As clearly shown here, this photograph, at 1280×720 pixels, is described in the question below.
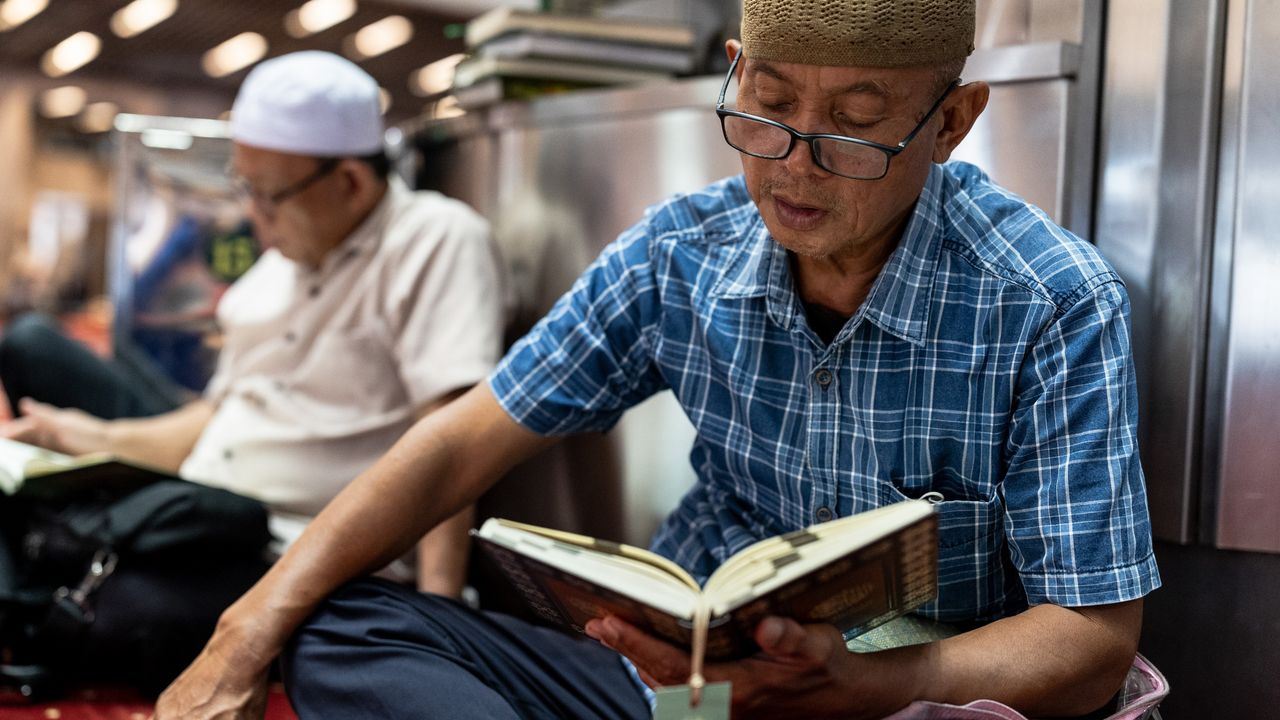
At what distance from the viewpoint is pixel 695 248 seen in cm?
158

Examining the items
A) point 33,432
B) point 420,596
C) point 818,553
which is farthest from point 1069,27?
point 33,432

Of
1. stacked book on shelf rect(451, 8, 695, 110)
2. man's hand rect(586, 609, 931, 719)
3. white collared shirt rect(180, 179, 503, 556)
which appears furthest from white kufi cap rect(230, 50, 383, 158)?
man's hand rect(586, 609, 931, 719)

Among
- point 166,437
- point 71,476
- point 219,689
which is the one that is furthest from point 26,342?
point 219,689

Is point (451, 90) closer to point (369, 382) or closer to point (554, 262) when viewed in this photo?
point (554, 262)

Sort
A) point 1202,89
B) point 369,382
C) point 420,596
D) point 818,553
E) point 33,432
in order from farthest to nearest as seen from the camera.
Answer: point 33,432
point 369,382
point 1202,89
point 420,596
point 818,553

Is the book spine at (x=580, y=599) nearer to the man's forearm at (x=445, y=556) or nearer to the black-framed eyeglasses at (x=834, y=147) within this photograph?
the black-framed eyeglasses at (x=834, y=147)

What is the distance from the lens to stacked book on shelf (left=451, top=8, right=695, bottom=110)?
2.53 m

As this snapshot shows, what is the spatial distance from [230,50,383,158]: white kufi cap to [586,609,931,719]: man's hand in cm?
162

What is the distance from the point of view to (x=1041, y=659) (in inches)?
47.6

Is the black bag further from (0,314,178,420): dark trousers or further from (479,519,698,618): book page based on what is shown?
(479,519,698,618): book page

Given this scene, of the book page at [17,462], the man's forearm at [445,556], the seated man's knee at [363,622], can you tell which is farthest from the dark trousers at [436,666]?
the book page at [17,462]

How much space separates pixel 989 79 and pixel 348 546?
1.17 metres

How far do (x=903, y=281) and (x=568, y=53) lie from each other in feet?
4.62

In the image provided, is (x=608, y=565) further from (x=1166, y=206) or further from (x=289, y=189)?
(x=289, y=189)
